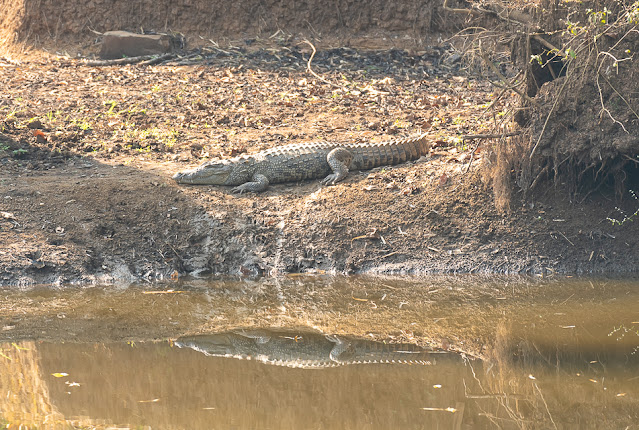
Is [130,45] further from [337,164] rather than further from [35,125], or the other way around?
[337,164]

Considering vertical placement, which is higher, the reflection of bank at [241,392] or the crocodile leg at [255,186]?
the crocodile leg at [255,186]

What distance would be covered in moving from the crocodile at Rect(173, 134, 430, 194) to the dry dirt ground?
123 millimetres

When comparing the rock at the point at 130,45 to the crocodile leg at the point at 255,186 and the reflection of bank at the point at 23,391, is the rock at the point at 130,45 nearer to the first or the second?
the crocodile leg at the point at 255,186

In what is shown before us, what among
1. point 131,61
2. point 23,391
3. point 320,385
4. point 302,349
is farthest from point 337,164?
point 131,61

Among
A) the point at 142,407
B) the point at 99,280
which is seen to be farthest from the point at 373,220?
the point at 142,407

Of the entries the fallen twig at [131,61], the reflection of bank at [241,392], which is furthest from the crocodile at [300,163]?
the fallen twig at [131,61]

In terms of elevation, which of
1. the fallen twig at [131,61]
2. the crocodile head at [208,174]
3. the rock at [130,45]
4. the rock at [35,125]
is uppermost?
the rock at [130,45]

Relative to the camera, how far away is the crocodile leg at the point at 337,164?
26.8 feet

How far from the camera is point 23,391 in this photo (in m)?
4.61

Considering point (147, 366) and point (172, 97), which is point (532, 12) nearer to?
point (147, 366)

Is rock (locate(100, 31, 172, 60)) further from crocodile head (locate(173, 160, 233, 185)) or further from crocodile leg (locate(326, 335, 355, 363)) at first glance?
crocodile leg (locate(326, 335, 355, 363))

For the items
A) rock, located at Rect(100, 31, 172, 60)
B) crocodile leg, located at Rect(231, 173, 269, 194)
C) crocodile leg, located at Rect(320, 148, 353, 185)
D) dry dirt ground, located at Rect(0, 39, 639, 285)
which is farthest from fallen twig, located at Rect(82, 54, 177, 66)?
crocodile leg, located at Rect(320, 148, 353, 185)

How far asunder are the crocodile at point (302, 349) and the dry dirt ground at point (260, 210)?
172 centimetres

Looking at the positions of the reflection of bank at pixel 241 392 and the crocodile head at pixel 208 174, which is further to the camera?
the crocodile head at pixel 208 174
